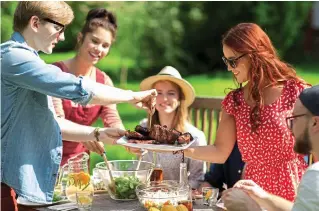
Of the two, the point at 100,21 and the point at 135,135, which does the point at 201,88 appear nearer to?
the point at 100,21

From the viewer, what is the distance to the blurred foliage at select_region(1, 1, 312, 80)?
14.0 metres

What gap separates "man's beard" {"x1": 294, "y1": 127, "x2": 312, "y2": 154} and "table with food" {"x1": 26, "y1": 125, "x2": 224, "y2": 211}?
0.69 meters

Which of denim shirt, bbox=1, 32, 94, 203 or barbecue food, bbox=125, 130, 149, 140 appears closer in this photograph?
denim shirt, bbox=1, 32, 94, 203

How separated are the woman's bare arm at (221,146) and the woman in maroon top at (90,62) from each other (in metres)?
0.99

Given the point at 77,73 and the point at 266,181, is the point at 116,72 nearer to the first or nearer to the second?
the point at 77,73

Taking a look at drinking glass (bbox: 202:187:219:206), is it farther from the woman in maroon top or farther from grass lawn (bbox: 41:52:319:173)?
grass lawn (bbox: 41:52:319:173)

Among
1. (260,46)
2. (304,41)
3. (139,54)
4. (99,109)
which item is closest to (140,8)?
(139,54)

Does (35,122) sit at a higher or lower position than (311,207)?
higher

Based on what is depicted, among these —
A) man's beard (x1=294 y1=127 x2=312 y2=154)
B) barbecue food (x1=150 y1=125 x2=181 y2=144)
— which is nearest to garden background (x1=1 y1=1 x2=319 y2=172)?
barbecue food (x1=150 y1=125 x2=181 y2=144)

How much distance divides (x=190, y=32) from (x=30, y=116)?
1320 cm

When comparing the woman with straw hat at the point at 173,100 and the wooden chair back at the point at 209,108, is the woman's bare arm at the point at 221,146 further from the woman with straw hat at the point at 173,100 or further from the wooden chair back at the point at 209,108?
the wooden chair back at the point at 209,108

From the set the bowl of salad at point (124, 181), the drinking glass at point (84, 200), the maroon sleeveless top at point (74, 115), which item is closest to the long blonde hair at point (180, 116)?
the maroon sleeveless top at point (74, 115)

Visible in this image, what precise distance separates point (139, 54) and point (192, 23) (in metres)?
1.97

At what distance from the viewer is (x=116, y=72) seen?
14.3m
